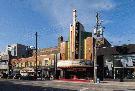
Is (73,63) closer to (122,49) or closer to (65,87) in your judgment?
(122,49)

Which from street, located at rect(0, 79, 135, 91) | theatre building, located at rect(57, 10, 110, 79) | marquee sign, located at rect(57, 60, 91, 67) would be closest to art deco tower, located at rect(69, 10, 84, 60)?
theatre building, located at rect(57, 10, 110, 79)

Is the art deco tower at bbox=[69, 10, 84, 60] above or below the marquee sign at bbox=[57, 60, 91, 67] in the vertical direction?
above

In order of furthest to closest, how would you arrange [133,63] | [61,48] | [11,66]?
[11,66] → [61,48] → [133,63]

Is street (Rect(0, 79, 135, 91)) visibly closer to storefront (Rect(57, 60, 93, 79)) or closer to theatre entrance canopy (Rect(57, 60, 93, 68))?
theatre entrance canopy (Rect(57, 60, 93, 68))

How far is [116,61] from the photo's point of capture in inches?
2923

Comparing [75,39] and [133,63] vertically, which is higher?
[75,39]

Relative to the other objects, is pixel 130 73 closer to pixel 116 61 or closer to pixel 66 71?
pixel 116 61

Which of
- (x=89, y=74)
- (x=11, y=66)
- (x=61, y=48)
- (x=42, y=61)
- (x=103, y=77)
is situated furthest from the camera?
(x=11, y=66)

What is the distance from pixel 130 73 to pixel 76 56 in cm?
1871

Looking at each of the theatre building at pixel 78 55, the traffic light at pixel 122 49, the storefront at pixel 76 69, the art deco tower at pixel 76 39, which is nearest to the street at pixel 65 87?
the traffic light at pixel 122 49

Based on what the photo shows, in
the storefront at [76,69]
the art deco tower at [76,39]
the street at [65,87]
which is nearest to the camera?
the street at [65,87]

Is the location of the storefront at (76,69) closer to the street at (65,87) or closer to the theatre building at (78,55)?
the theatre building at (78,55)

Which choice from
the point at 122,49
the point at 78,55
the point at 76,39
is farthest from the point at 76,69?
the point at 122,49

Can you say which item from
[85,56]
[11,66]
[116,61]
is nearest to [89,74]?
[85,56]
